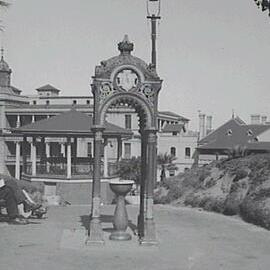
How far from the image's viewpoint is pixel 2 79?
7694cm

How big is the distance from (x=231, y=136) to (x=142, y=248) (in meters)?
56.6

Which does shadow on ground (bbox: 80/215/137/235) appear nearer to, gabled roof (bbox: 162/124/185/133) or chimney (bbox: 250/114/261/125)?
gabled roof (bbox: 162/124/185/133)

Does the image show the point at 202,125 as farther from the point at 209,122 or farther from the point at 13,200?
the point at 13,200

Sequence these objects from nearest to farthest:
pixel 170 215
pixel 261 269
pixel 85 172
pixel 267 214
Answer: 1. pixel 261 269
2. pixel 267 214
3. pixel 170 215
4. pixel 85 172

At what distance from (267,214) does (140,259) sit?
6855 millimetres

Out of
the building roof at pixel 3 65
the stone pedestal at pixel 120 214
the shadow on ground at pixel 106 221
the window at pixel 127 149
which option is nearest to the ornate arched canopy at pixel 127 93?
the stone pedestal at pixel 120 214

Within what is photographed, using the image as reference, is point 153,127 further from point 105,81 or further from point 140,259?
point 140,259

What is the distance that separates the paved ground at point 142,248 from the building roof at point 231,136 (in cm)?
4750

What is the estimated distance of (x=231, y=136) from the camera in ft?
230

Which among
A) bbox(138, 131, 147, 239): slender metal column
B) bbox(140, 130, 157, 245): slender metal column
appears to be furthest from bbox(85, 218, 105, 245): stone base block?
bbox(138, 131, 147, 239): slender metal column

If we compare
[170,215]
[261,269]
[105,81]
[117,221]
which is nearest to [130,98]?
[105,81]

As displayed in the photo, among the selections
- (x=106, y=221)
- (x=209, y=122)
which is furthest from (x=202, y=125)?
(x=106, y=221)

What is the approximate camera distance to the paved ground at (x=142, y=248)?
1281 cm

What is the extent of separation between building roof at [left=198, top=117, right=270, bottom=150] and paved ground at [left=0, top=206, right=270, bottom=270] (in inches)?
1870
